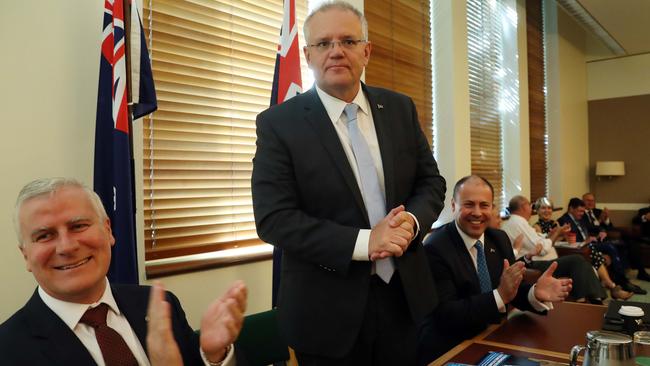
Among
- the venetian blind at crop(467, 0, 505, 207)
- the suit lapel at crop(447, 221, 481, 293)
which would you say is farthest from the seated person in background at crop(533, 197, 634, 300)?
the suit lapel at crop(447, 221, 481, 293)

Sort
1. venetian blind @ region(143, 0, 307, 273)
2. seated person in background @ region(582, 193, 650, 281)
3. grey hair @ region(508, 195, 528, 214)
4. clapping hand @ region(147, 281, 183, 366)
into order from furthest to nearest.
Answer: seated person in background @ region(582, 193, 650, 281) < grey hair @ region(508, 195, 528, 214) < venetian blind @ region(143, 0, 307, 273) < clapping hand @ region(147, 281, 183, 366)

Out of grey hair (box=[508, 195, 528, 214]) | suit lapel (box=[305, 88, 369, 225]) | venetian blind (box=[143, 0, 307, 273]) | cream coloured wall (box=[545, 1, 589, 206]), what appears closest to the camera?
suit lapel (box=[305, 88, 369, 225])

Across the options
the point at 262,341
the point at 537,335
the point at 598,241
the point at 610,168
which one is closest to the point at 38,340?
the point at 262,341

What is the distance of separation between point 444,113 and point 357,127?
143 inches

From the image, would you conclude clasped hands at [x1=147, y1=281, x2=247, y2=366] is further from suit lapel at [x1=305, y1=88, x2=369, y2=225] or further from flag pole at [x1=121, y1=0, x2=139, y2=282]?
flag pole at [x1=121, y1=0, x2=139, y2=282]

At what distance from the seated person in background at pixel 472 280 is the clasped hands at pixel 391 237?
746 millimetres

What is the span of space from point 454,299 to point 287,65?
59.5 inches

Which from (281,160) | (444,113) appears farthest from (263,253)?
(444,113)

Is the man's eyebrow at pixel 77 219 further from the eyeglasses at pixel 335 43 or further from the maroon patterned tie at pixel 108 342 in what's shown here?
the eyeglasses at pixel 335 43

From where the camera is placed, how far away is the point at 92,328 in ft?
3.91

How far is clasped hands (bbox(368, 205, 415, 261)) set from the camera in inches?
49.6

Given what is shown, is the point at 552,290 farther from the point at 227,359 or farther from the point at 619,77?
the point at 619,77

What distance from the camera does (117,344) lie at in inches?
46.7

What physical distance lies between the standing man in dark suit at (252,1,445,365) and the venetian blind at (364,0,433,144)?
248 centimetres
